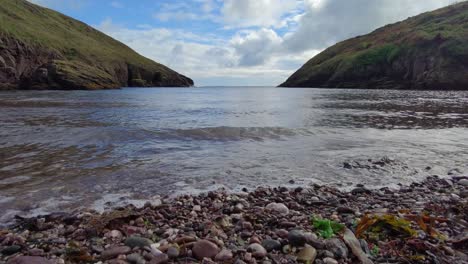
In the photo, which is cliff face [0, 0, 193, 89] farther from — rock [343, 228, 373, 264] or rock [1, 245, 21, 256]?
rock [343, 228, 373, 264]

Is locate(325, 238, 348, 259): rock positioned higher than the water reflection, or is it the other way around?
locate(325, 238, 348, 259): rock

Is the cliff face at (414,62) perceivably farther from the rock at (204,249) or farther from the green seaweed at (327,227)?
the rock at (204,249)

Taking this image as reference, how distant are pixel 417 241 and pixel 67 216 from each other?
21.3 feet

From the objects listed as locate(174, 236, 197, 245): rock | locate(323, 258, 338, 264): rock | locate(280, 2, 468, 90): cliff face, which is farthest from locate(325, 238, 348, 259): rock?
locate(280, 2, 468, 90): cliff face

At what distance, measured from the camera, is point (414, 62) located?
117125 mm

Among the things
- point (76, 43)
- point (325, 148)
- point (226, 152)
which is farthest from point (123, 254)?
point (76, 43)

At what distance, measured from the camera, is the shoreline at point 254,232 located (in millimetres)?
4664

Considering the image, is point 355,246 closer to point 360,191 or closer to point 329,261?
point 329,261

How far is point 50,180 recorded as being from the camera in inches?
356

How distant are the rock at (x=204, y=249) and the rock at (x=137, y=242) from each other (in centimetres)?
79

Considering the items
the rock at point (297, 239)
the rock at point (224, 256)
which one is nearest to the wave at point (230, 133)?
the rock at point (297, 239)

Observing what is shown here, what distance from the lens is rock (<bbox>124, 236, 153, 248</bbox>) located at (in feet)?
16.3

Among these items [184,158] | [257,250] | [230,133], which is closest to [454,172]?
[257,250]

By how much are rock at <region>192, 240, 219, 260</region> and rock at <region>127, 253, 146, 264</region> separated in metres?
0.75
